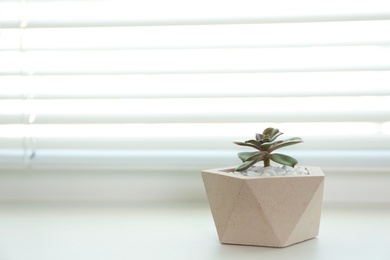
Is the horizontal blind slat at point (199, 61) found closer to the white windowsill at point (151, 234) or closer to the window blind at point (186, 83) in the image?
the window blind at point (186, 83)

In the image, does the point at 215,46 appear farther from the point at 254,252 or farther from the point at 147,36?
the point at 254,252

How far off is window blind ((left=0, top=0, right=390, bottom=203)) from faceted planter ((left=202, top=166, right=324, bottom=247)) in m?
0.24

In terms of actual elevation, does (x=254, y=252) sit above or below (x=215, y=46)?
below

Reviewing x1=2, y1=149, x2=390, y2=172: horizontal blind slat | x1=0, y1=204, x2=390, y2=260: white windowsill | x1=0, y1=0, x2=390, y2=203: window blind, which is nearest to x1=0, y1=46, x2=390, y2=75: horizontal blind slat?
x1=0, y1=0, x2=390, y2=203: window blind

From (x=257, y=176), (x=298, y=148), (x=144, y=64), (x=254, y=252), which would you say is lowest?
(x=254, y=252)

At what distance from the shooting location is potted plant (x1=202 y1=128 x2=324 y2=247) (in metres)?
0.93

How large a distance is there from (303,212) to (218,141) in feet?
0.99

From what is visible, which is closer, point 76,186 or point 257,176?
point 257,176

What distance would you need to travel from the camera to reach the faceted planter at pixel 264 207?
0.93m

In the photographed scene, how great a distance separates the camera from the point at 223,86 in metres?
1.21

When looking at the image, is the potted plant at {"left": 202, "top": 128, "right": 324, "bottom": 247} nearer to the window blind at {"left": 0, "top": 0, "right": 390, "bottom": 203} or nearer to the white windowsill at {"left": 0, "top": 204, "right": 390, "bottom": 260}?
the white windowsill at {"left": 0, "top": 204, "right": 390, "bottom": 260}

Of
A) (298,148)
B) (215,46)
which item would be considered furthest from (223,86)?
(298,148)

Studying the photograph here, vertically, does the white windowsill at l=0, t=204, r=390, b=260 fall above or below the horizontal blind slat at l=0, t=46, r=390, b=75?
below

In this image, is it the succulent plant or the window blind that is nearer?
the succulent plant
